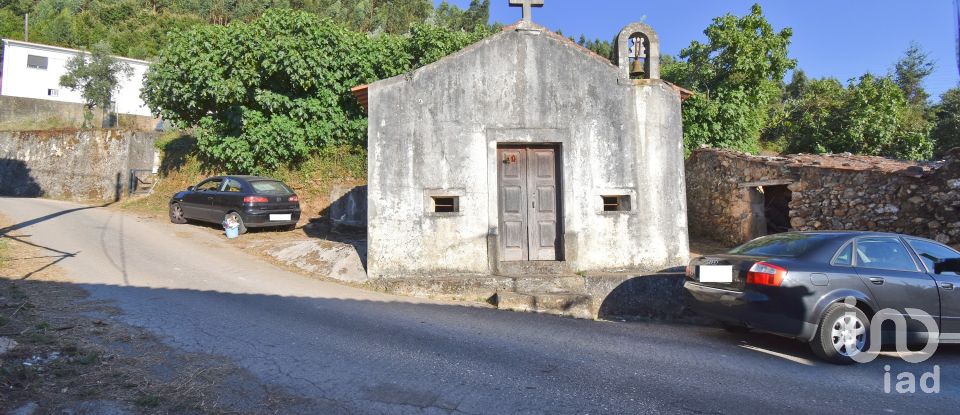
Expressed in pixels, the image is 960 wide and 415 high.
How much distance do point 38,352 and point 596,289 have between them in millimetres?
6847

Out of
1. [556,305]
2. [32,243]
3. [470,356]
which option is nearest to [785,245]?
[556,305]

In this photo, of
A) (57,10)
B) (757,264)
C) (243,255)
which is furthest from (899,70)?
(57,10)

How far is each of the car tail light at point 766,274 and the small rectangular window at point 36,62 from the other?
149ft

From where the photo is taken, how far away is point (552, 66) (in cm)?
905

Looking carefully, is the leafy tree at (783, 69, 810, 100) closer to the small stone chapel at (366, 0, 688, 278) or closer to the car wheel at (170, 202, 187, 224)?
the small stone chapel at (366, 0, 688, 278)

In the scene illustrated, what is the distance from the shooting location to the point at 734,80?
632 inches

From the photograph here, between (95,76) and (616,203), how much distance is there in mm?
32661

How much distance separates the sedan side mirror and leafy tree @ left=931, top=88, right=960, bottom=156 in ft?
49.5

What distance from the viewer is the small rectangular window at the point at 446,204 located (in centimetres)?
884

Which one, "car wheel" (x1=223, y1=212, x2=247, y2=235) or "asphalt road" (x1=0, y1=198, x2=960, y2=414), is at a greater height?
"car wheel" (x1=223, y1=212, x2=247, y2=235)

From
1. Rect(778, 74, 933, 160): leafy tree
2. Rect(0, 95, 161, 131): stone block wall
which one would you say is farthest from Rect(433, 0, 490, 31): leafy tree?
Rect(778, 74, 933, 160): leafy tree

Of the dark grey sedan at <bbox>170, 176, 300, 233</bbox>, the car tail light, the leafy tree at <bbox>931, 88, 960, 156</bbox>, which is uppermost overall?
the leafy tree at <bbox>931, 88, 960, 156</bbox>

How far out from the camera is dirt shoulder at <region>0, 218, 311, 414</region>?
369cm

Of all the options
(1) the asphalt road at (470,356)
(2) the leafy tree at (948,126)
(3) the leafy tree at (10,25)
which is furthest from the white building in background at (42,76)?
(2) the leafy tree at (948,126)
